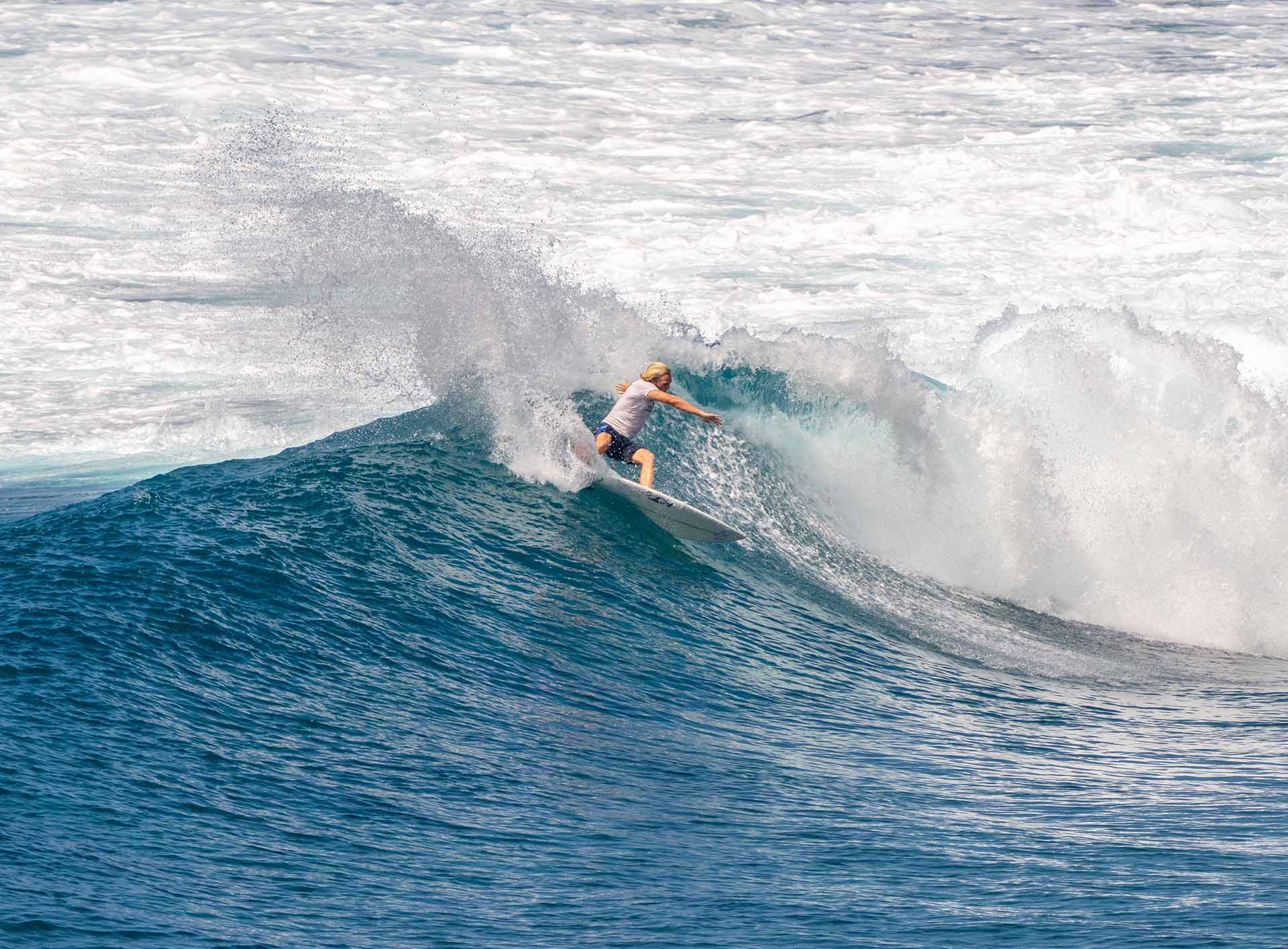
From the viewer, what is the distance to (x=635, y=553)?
1241cm

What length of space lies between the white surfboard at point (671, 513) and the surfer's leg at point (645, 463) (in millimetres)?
57

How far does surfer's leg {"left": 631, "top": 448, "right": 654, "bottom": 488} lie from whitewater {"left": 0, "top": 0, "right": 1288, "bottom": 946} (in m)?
0.53

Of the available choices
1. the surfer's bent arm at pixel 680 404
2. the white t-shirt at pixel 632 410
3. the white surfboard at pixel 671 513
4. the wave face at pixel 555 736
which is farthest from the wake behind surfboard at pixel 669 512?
the surfer's bent arm at pixel 680 404

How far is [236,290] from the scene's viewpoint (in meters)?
25.1

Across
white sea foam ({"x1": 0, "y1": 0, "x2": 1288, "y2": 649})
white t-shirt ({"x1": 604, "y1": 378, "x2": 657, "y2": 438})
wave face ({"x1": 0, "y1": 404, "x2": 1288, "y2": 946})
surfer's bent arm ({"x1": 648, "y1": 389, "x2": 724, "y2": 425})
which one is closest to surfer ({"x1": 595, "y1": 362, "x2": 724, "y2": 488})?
white t-shirt ({"x1": 604, "y1": 378, "x2": 657, "y2": 438})

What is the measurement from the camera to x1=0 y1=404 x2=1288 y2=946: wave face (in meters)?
6.71

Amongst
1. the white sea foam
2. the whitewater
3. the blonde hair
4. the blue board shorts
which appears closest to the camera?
the whitewater

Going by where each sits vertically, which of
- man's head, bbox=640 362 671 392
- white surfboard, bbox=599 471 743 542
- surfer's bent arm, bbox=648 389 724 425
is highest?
man's head, bbox=640 362 671 392

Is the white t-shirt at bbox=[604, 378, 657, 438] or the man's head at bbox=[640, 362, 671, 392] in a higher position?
the man's head at bbox=[640, 362, 671, 392]

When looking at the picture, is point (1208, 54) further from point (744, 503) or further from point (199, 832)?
point (199, 832)

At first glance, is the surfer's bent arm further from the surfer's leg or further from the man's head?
the surfer's leg

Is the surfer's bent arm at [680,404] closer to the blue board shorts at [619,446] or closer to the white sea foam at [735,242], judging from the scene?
the blue board shorts at [619,446]

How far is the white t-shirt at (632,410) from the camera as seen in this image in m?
12.6

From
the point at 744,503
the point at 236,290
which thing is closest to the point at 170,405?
the point at 236,290
